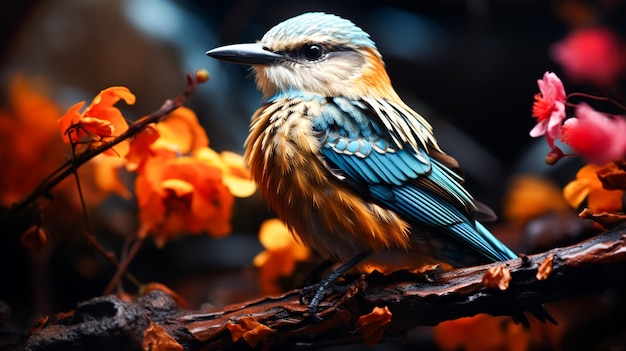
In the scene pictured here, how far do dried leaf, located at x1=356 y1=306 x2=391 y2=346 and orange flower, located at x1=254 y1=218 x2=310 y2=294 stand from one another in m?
0.44

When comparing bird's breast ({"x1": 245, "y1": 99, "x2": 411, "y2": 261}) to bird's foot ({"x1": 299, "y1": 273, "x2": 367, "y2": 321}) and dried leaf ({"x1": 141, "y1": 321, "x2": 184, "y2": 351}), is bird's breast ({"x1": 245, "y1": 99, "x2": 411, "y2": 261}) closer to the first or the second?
bird's foot ({"x1": 299, "y1": 273, "x2": 367, "y2": 321})

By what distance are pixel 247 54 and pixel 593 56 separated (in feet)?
3.08

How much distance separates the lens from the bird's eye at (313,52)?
142 centimetres

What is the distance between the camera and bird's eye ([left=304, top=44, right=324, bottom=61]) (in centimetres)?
142

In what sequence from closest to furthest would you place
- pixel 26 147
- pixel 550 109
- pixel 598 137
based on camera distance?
pixel 598 137 < pixel 550 109 < pixel 26 147

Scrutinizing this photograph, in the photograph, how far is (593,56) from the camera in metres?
1.74

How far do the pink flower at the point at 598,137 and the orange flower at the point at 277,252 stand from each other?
76 centimetres

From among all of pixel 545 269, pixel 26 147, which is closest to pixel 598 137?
pixel 545 269

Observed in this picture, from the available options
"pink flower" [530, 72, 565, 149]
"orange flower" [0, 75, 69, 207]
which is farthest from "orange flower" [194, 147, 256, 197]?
"pink flower" [530, 72, 565, 149]

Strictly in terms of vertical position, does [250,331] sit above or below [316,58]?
below

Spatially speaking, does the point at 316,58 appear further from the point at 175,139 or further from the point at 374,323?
the point at 374,323

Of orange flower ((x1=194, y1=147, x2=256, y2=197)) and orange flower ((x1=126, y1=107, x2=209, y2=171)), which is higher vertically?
orange flower ((x1=126, y1=107, x2=209, y2=171))

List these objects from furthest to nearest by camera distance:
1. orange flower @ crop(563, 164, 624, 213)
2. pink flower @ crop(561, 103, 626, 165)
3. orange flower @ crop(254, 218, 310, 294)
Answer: orange flower @ crop(254, 218, 310, 294), orange flower @ crop(563, 164, 624, 213), pink flower @ crop(561, 103, 626, 165)

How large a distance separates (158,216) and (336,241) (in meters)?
0.43
